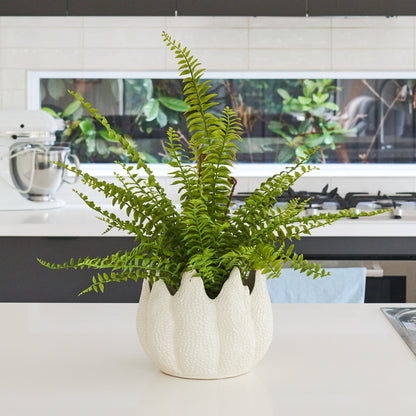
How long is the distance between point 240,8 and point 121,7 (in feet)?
1.75

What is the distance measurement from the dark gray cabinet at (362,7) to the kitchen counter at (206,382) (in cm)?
196

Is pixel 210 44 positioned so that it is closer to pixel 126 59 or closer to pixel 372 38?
pixel 126 59

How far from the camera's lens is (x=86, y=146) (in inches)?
144

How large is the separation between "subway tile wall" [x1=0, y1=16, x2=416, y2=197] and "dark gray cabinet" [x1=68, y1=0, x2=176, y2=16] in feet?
1.79

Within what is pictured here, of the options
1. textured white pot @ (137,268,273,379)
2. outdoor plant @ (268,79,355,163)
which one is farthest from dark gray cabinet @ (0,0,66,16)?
textured white pot @ (137,268,273,379)

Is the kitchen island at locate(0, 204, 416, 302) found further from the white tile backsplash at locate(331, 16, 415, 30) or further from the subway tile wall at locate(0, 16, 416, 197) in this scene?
the white tile backsplash at locate(331, 16, 415, 30)

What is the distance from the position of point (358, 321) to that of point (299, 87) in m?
2.67

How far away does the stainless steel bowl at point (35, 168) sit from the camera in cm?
252

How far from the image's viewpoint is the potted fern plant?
2.62 ft

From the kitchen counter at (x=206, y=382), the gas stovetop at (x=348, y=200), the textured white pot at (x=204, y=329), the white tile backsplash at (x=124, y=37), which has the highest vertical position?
the white tile backsplash at (x=124, y=37)

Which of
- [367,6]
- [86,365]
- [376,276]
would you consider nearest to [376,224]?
[376,276]

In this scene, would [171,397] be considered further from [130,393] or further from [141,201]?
[141,201]

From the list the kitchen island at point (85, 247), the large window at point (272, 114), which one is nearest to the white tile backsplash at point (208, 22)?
the large window at point (272, 114)

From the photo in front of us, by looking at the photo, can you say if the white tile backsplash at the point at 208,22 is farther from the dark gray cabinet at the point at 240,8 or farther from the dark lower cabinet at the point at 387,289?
the dark lower cabinet at the point at 387,289
